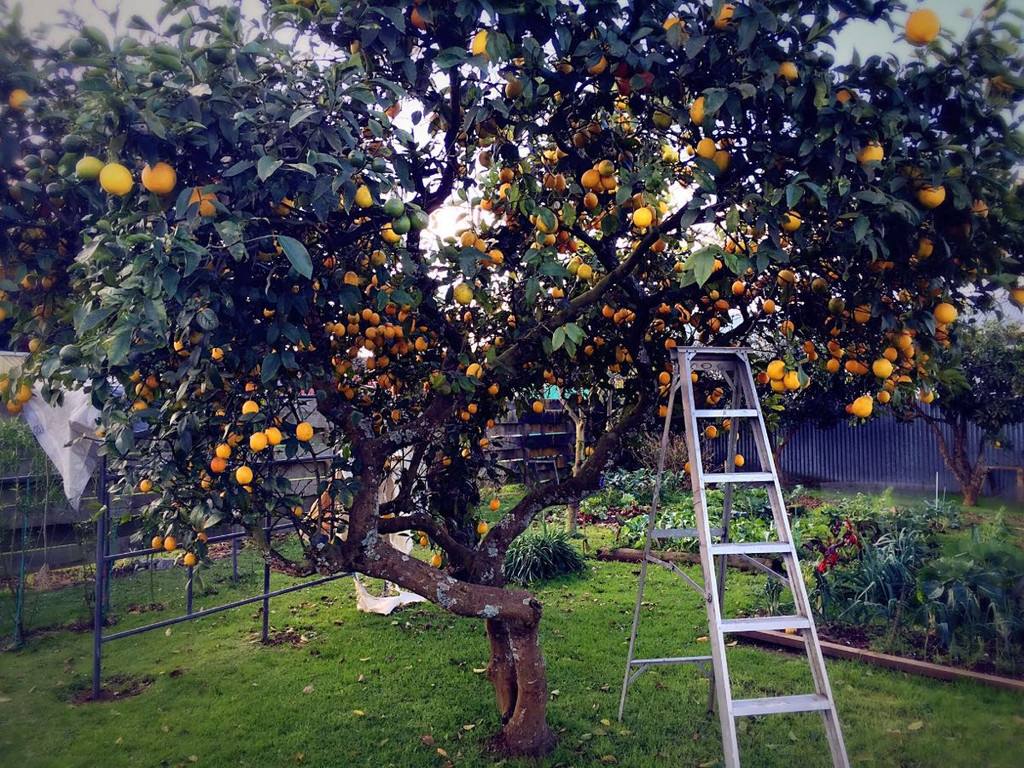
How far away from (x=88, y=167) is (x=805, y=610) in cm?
265

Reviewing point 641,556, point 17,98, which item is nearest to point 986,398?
point 641,556

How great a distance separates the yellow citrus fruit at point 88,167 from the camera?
70.3 inches

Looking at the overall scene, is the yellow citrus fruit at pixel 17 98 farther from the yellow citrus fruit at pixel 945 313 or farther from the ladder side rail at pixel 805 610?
the yellow citrus fruit at pixel 945 313

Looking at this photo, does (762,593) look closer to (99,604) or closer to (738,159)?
(738,159)

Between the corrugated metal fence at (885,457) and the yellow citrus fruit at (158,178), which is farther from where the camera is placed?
the corrugated metal fence at (885,457)

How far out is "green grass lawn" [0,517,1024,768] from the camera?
321 cm

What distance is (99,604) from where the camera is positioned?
3.90m

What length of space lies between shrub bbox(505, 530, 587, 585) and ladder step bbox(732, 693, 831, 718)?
3.85 m

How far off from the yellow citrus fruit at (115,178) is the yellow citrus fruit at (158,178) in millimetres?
43

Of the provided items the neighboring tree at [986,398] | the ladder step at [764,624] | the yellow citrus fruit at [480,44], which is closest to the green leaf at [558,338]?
the yellow citrus fruit at [480,44]

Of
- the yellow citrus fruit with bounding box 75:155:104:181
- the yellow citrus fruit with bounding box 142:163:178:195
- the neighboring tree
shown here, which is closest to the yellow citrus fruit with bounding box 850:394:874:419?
the yellow citrus fruit with bounding box 142:163:178:195

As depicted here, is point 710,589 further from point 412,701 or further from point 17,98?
point 17,98

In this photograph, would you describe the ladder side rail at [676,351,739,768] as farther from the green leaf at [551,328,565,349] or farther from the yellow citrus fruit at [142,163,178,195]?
the yellow citrus fruit at [142,163,178,195]

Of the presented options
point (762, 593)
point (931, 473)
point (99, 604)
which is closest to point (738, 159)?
point (762, 593)
